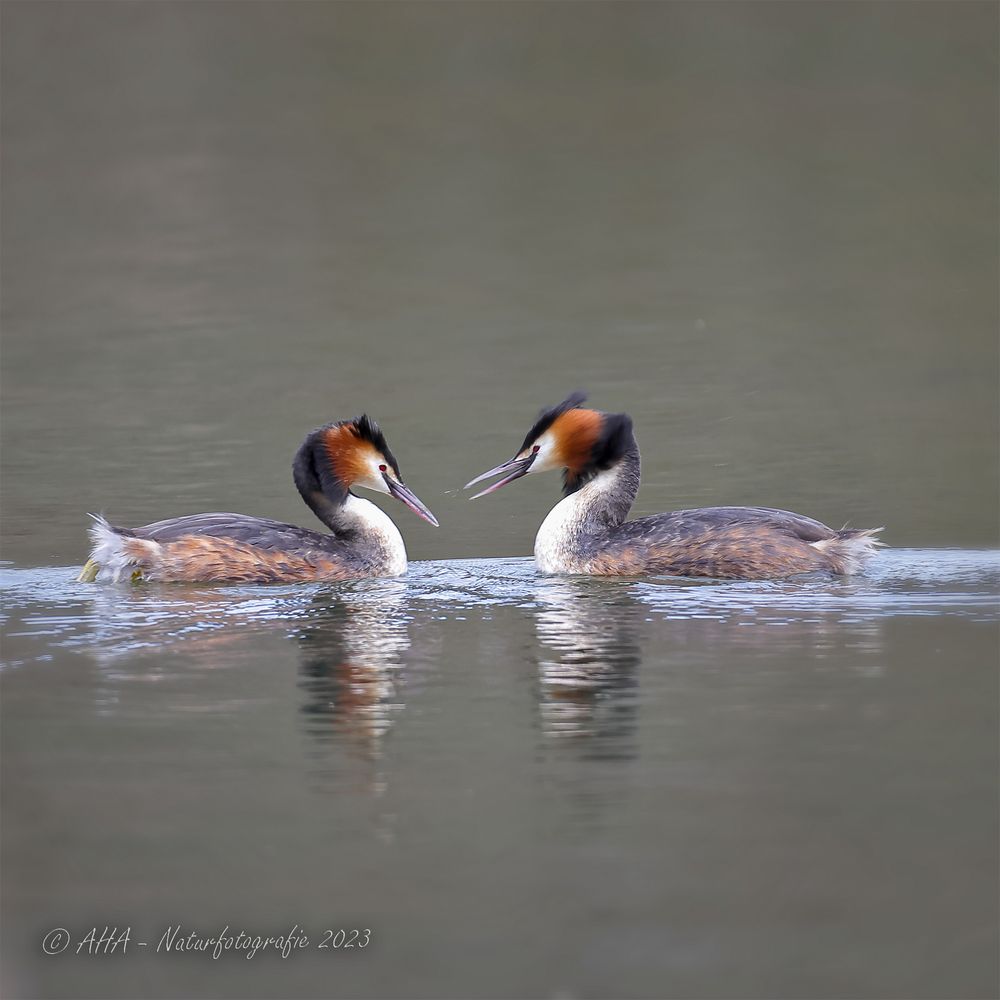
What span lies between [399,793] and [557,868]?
0.79m

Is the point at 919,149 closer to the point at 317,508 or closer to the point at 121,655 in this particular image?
the point at 317,508

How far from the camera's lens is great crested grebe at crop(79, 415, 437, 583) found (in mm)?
9609

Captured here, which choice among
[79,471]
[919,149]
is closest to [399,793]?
[79,471]

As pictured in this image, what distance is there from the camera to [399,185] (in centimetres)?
2416

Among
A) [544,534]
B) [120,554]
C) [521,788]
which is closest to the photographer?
[521,788]

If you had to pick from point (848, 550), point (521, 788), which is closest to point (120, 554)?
point (848, 550)

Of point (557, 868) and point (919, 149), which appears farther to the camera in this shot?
point (919, 149)

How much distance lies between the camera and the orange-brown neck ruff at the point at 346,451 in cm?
1006

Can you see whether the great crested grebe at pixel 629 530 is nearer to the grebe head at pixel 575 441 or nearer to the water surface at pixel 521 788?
the grebe head at pixel 575 441

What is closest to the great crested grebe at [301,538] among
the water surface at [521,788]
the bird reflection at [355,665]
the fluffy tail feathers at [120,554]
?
the fluffy tail feathers at [120,554]

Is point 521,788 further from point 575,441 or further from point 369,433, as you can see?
point 575,441

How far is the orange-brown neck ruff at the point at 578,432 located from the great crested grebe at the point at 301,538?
0.81m

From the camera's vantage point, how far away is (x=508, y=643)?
838 cm

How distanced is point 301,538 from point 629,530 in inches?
63.3
